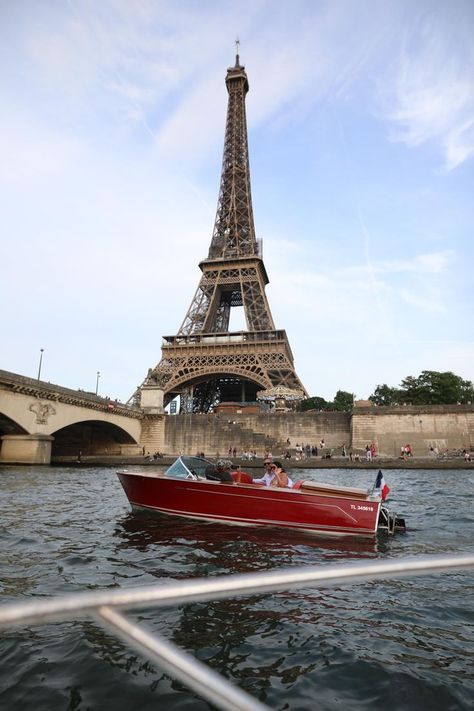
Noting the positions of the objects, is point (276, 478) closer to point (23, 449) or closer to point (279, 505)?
point (279, 505)

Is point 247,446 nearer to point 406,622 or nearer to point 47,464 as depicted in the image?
point 47,464

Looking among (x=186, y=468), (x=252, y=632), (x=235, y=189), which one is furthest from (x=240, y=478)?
(x=235, y=189)

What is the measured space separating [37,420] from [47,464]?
11.2 ft

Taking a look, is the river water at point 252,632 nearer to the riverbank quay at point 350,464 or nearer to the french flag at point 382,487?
the french flag at point 382,487

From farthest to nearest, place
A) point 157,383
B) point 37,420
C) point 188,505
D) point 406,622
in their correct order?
point 157,383 < point 37,420 < point 188,505 < point 406,622

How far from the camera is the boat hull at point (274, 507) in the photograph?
1014 centimetres

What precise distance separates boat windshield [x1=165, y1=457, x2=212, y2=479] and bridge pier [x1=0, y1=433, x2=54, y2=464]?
23.2 m

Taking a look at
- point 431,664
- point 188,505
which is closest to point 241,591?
point 431,664

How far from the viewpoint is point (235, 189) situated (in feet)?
236

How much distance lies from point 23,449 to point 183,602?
111 feet

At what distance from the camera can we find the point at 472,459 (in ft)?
120

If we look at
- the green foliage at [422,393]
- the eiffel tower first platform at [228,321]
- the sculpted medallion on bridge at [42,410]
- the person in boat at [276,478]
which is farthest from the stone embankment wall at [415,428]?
the person in boat at [276,478]

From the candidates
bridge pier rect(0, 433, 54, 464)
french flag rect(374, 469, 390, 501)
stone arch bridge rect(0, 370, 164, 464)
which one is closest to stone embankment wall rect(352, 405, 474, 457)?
stone arch bridge rect(0, 370, 164, 464)

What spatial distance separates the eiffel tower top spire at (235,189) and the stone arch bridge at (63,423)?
2802 cm
